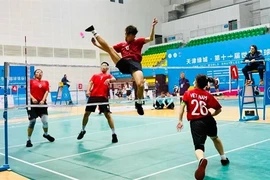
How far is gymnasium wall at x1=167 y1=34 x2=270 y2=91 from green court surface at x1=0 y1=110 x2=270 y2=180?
42.9 feet

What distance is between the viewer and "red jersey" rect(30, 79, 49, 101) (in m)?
7.93

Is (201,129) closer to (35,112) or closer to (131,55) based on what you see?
(131,55)

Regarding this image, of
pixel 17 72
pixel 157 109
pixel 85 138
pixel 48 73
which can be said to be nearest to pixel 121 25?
pixel 48 73

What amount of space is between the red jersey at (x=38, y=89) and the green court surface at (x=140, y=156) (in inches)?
49.3

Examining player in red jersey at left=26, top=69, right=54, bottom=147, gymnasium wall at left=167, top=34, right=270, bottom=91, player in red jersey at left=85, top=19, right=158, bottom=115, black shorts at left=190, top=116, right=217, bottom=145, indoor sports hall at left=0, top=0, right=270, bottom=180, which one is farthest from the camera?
gymnasium wall at left=167, top=34, right=270, bottom=91

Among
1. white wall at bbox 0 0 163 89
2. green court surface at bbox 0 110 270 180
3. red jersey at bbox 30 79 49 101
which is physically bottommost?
green court surface at bbox 0 110 270 180

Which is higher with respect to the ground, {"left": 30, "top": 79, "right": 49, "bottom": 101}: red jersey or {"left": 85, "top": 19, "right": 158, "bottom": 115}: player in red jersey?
Answer: {"left": 85, "top": 19, "right": 158, "bottom": 115}: player in red jersey

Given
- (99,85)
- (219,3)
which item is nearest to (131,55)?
(99,85)

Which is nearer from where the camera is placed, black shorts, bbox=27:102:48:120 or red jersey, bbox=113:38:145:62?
red jersey, bbox=113:38:145:62

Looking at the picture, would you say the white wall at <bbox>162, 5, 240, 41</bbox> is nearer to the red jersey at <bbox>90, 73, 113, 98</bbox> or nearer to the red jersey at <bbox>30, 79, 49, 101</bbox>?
the red jersey at <bbox>90, 73, 113, 98</bbox>

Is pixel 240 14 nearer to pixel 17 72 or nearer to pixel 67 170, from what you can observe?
pixel 17 72

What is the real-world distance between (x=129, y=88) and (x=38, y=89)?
59.6 feet

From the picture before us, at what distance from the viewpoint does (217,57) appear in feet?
81.3

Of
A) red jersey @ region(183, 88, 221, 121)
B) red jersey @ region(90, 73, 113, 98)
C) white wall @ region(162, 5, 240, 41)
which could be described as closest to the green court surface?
red jersey @ region(183, 88, 221, 121)
